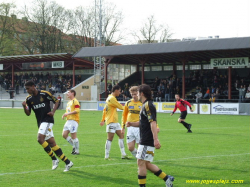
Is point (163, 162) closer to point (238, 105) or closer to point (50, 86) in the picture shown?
point (238, 105)

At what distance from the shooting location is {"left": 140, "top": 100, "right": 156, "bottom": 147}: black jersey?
714cm

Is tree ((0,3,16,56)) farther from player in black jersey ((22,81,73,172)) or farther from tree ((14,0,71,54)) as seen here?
player in black jersey ((22,81,73,172))

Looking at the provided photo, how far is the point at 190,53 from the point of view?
139 feet

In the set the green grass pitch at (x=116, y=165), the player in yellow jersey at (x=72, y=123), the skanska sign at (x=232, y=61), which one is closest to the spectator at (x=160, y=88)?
the skanska sign at (x=232, y=61)

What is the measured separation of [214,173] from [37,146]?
695 centimetres

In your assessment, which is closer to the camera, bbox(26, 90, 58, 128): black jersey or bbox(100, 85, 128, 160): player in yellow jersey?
bbox(26, 90, 58, 128): black jersey

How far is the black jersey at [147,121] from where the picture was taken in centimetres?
714

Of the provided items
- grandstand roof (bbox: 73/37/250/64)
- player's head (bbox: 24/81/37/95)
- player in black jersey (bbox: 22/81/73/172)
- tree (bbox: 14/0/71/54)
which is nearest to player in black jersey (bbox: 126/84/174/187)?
player in black jersey (bbox: 22/81/73/172)

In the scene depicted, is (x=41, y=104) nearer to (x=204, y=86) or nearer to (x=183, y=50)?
(x=183, y=50)

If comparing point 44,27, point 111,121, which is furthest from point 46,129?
point 44,27

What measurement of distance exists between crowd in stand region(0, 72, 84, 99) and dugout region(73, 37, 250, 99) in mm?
9746

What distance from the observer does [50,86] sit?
57750 millimetres

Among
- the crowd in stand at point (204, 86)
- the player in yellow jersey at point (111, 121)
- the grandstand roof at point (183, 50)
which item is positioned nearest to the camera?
the player in yellow jersey at point (111, 121)

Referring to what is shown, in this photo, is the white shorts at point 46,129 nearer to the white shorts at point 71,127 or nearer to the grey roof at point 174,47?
the white shorts at point 71,127
